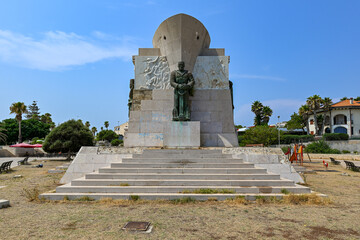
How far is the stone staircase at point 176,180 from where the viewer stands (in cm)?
679

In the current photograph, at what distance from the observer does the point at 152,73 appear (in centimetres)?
1296

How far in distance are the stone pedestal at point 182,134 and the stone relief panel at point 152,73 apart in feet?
8.50

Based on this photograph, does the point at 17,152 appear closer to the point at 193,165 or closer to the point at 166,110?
the point at 166,110

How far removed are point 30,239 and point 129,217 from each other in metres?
1.78

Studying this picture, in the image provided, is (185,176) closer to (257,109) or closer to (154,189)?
(154,189)

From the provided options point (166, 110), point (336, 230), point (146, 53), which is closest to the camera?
point (336, 230)

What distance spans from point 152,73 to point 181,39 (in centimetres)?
227

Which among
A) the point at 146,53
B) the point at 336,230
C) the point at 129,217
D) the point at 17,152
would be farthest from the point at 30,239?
the point at 17,152

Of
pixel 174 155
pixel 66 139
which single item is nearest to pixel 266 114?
pixel 66 139

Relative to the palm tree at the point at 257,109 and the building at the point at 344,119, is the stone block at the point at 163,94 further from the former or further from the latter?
the building at the point at 344,119

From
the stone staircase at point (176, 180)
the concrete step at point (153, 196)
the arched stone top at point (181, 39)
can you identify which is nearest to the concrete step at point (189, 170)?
the stone staircase at point (176, 180)

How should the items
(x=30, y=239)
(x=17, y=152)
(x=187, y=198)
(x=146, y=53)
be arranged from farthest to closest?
(x=17, y=152) → (x=146, y=53) → (x=187, y=198) → (x=30, y=239)

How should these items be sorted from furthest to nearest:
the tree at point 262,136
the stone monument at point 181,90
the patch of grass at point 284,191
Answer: the tree at point 262,136 → the stone monument at point 181,90 → the patch of grass at point 284,191

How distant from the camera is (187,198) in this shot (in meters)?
6.41
